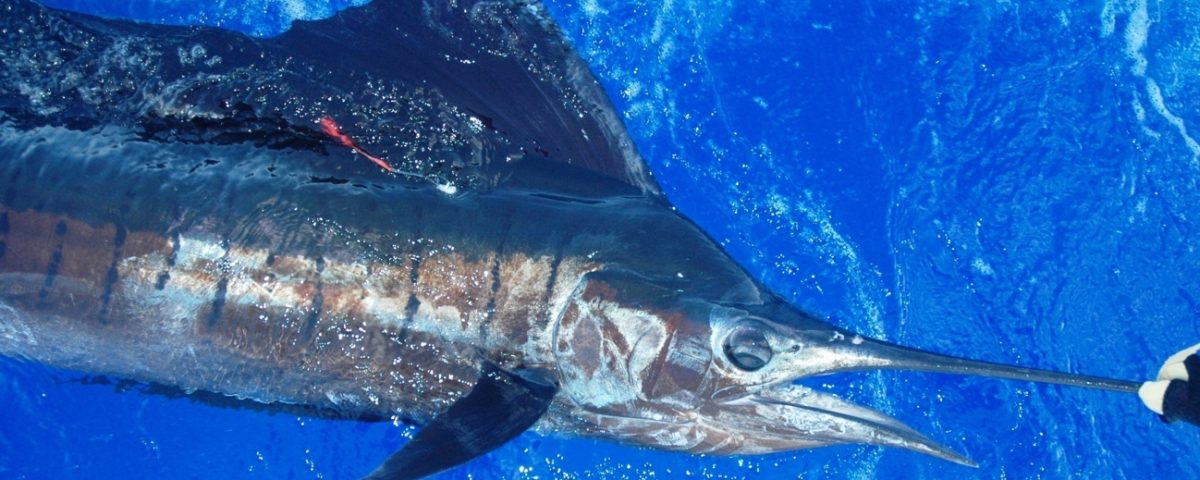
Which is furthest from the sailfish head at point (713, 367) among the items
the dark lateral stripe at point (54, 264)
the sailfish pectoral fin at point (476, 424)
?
the dark lateral stripe at point (54, 264)

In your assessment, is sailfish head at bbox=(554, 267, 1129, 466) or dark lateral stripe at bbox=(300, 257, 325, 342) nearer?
sailfish head at bbox=(554, 267, 1129, 466)

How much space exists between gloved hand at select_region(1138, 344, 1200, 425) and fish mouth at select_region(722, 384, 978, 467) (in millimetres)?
489

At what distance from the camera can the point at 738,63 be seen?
372 cm

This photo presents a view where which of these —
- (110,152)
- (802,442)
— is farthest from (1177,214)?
(110,152)

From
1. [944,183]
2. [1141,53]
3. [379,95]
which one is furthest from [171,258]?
[1141,53]

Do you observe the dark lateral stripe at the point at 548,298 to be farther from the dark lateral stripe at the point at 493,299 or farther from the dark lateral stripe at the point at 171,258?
the dark lateral stripe at the point at 171,258

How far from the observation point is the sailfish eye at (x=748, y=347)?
2.10 metres

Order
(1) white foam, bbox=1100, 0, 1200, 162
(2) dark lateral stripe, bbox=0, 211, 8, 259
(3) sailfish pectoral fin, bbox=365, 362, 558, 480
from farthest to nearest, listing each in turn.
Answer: (1) white foam, bbox=1100, 0, 1200, 162, (2) dark lateral stripe, bbox=0, 211, 8, 259, (3) sailfish pectoral fin, bbox=365, 362, 558, 480

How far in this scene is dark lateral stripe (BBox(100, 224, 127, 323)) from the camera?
2.30 meters

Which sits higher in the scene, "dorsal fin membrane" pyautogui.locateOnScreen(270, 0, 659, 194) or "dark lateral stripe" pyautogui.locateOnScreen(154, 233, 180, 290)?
"dorsal fin membrane" pyautogui.locateOnScreen(270, 0, 659, 194)

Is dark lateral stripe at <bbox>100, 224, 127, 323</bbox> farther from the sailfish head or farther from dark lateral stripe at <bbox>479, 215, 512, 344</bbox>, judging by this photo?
the sailfish head

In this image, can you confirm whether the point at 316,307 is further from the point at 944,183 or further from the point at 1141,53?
the point at 1141,53

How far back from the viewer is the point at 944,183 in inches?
145

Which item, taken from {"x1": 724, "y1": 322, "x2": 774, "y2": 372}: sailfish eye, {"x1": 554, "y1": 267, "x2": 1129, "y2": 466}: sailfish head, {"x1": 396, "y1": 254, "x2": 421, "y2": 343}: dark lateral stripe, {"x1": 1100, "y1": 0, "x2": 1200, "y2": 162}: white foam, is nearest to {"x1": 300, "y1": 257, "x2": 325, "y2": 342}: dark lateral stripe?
{"x1": 396, "y1": 254, "x2": 421, "y2": 343}: dark lateral stripe
